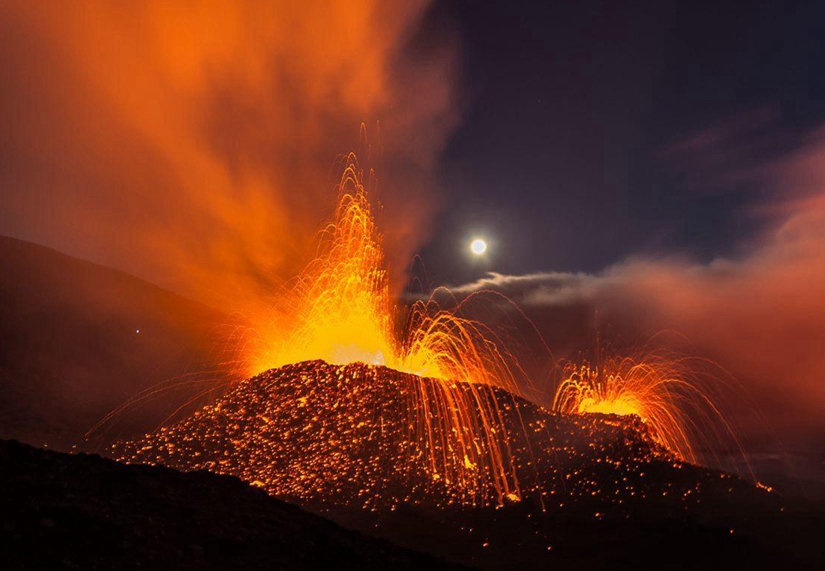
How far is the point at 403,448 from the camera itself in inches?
1457

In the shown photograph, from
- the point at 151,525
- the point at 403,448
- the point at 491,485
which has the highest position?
the point at 403,448

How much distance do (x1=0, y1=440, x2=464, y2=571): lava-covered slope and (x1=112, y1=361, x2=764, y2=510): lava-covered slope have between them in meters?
13.2

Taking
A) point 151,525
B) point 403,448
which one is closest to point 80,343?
point 403,448

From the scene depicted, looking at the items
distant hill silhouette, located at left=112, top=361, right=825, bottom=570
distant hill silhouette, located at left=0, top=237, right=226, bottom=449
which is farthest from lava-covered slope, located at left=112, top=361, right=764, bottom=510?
distant hill silhouette, located at left=0, top=237, right=226, bottom=449

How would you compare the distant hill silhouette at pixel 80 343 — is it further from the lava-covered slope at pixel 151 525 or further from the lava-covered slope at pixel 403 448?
the lava-covered slope at pixel 151 525

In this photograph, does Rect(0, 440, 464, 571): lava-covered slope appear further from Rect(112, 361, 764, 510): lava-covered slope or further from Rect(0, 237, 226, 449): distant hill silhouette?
Rect(0, 237, 226, 449): distant hill silhouette

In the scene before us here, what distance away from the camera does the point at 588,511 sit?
104ft

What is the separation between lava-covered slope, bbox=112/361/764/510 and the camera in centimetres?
3378

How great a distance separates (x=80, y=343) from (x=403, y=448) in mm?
59771

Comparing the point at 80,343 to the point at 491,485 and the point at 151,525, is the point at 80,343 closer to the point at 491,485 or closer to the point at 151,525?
the point at 491,485

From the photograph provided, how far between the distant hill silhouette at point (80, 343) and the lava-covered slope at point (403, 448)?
18.9 meters

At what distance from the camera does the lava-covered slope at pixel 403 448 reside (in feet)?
111

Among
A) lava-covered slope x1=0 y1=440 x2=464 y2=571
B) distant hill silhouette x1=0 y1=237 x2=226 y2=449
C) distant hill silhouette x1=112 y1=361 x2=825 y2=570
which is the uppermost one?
distant hill silhouette x1=0 y1=237 x2=226 y2=449

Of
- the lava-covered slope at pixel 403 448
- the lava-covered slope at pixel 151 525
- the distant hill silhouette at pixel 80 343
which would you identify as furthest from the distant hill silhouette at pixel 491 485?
the distant hill silhouette at pixel 80 343
